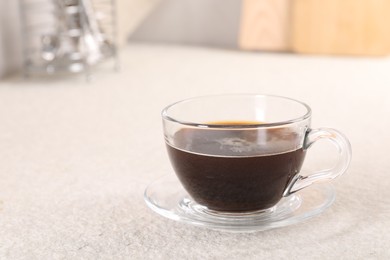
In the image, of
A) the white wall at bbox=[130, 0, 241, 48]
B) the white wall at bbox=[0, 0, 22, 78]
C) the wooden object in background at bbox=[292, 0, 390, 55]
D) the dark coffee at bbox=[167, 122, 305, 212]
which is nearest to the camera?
the dark coffee at bbox=[167, 122, 305, 212]

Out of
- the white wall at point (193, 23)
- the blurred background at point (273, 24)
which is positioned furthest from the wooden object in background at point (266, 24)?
the white wall at point (193, 23)

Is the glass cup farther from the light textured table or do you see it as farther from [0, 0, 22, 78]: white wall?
[0, 0, 22, 78]: white wall

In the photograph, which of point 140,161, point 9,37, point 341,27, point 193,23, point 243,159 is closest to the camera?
point 243,159

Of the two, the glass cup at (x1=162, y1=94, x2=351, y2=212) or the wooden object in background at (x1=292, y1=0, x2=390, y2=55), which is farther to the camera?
the wooden object in background at (x1=292, y1=0, x2=390, y2=55)

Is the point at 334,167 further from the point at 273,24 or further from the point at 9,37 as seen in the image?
the point at 273,24

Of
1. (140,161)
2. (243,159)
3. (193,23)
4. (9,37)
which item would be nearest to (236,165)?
(243,159)

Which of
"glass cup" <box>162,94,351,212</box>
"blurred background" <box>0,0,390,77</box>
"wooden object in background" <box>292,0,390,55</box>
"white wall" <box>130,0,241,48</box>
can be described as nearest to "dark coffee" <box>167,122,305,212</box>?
"glass cup" <box>162,94,351,212</box>
